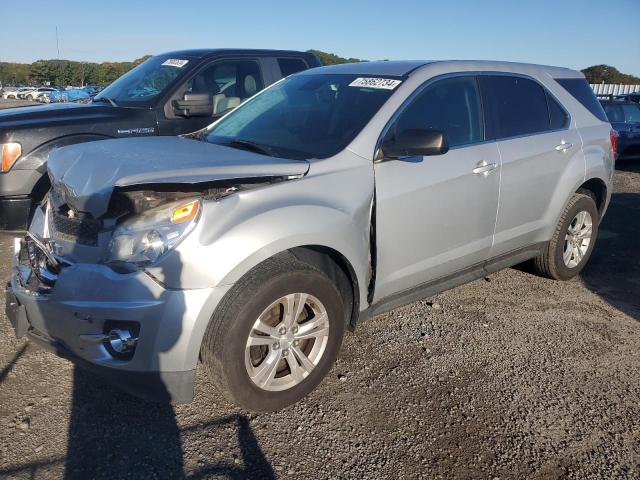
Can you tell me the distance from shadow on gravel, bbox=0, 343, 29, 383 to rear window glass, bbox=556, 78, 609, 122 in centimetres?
454

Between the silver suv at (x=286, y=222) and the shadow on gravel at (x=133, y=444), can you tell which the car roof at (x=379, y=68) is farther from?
the shadow on gravel at (x=133, y=444)

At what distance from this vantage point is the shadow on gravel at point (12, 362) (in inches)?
125

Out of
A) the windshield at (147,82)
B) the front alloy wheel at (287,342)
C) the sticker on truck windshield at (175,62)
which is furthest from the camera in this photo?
the sticker on truck windshield at (175,62)

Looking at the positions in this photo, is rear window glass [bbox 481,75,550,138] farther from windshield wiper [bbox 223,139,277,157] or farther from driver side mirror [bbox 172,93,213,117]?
driver side mirror [bbox 172,93,213,117]

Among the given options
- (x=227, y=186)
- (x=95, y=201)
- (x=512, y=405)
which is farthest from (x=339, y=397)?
(x=95, y=201)

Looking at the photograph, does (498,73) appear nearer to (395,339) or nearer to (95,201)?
(395,339)

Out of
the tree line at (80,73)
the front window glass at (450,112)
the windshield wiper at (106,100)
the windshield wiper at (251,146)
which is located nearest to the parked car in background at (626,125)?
the front window glass at (450,112)

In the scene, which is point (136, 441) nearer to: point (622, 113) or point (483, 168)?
point (483, 168)

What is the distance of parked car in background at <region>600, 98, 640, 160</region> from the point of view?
12633 millimetres

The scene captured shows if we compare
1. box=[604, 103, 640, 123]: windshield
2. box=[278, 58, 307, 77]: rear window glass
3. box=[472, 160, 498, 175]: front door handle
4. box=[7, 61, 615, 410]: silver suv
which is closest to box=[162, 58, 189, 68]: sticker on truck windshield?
box=[278, 58, 307, 77]: rear window glass

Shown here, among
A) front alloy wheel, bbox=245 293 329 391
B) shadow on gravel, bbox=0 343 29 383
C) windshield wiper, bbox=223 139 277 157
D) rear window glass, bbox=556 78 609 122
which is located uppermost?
rear window glass, bbox=556 78 609 122

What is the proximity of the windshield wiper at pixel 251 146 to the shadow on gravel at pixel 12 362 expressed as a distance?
1839 mm

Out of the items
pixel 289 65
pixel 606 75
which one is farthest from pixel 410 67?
pixel 606 75

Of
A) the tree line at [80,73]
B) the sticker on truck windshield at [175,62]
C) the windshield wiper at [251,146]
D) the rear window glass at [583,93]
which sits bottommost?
the windshield wiper at [251,146]
